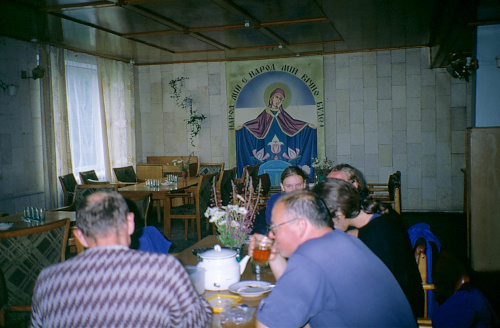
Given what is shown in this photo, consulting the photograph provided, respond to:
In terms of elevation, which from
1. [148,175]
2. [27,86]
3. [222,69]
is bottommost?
[148,175]

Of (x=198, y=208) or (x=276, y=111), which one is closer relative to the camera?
(x=198, y=208)

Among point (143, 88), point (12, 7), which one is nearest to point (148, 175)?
point (143, 88)

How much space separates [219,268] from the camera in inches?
84.8

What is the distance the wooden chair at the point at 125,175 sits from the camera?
7.88 metres

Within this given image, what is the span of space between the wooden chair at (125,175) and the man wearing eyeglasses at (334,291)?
268 inches

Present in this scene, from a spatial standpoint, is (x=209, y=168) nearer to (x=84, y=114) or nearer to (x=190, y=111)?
(x=190, y=111)

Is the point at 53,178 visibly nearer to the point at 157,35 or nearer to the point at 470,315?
the point at 157,35

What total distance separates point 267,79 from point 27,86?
4.45 meters

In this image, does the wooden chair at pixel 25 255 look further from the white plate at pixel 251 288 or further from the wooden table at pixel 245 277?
the white plate at pixel 251 288

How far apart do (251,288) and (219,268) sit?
0.62 ft

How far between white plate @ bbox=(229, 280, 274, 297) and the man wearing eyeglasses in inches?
22.2

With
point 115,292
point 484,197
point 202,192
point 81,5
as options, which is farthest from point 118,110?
point 115,292

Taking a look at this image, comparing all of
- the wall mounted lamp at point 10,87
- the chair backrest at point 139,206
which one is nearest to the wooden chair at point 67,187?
the wall mounted lamp at point 10,87

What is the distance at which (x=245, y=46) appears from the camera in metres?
7.76
